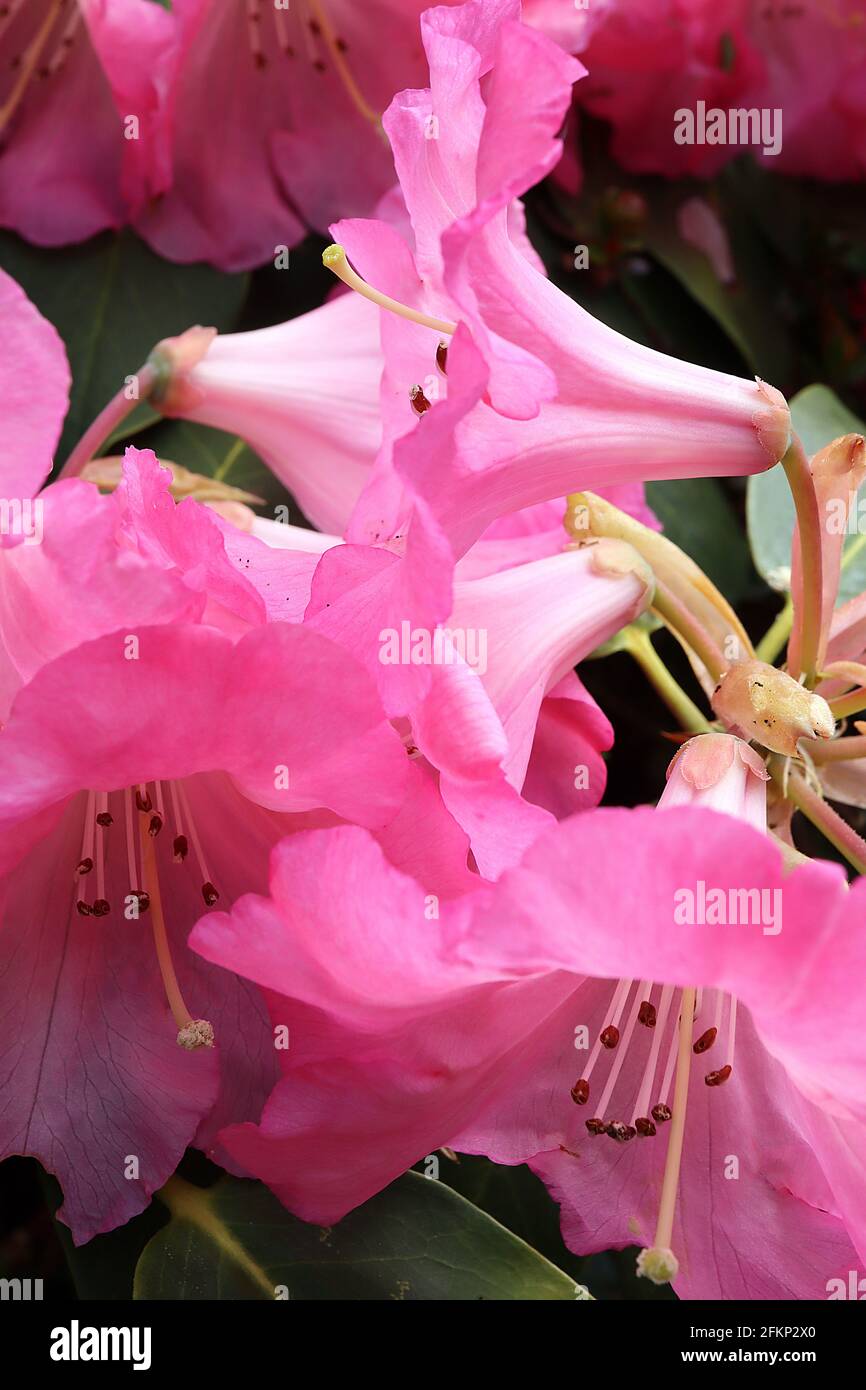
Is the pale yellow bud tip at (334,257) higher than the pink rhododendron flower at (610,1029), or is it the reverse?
the pale yellow bud tip at (334,257)

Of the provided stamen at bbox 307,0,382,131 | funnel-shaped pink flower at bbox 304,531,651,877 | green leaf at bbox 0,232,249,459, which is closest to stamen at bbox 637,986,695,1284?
funnel-shaped pink flower at bbox 304,531,651,877

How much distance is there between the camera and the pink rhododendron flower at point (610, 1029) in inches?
16.6

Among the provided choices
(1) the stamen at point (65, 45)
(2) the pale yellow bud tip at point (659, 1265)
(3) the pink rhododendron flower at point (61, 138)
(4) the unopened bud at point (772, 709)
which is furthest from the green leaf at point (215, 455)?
(2) the pale yellow bud tip at point (659, 1265)

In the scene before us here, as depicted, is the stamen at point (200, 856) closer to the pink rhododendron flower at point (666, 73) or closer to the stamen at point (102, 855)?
the stamen at point (102, 855)

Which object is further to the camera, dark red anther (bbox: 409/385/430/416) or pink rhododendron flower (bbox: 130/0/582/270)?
pink rhododendron flower (bbox: 130/0/582/270)

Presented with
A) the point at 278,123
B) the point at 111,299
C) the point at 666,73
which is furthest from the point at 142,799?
the point at 666,73

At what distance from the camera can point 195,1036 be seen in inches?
22.5

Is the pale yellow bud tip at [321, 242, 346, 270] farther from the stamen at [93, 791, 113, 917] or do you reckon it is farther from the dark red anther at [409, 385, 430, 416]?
the stamen at [93, 791, 113, 917]

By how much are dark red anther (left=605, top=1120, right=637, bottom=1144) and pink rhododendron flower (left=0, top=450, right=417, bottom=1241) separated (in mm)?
154

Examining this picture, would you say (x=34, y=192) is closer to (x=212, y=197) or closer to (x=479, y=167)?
(x=212, y=197)

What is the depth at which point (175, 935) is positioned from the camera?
25.0 inches

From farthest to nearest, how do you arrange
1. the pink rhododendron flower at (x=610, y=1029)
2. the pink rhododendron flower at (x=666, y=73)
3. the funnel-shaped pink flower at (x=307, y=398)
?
the pink rhododendron flower at (x=666, y=73), the funnel-shaped pink flower at (x=307, y=398), the pink rhododendron flower at (x=610, y=1029)

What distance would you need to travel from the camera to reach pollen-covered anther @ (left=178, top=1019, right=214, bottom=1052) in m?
0.57
